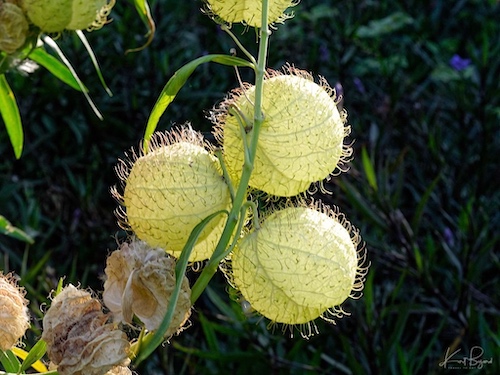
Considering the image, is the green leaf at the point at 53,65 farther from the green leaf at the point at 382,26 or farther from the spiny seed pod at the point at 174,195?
the green leaf at the point at 382,26

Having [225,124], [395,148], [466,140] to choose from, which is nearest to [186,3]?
[395,148]

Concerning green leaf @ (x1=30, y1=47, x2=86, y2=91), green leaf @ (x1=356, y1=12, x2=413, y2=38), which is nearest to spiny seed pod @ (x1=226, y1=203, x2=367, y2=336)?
green leaf @ (x1=30, y1=47, x2=86, y2=91)

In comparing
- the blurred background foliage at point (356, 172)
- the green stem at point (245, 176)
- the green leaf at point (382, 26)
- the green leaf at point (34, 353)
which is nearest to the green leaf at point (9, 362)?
the green leaf at point (34, 353)

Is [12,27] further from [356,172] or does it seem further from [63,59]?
[356,172]

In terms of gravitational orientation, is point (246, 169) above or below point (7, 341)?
above

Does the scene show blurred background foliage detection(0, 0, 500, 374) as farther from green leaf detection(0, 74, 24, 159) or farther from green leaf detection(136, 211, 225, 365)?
green leaf detection(136, 211, 225, 365)

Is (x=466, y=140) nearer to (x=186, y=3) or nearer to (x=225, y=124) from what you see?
(x=186, y=3)

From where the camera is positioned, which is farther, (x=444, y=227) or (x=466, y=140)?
(x=466, y=140)

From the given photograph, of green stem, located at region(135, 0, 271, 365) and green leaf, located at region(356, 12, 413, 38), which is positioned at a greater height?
green leaf, located at region(356, 12, 413, 38)
